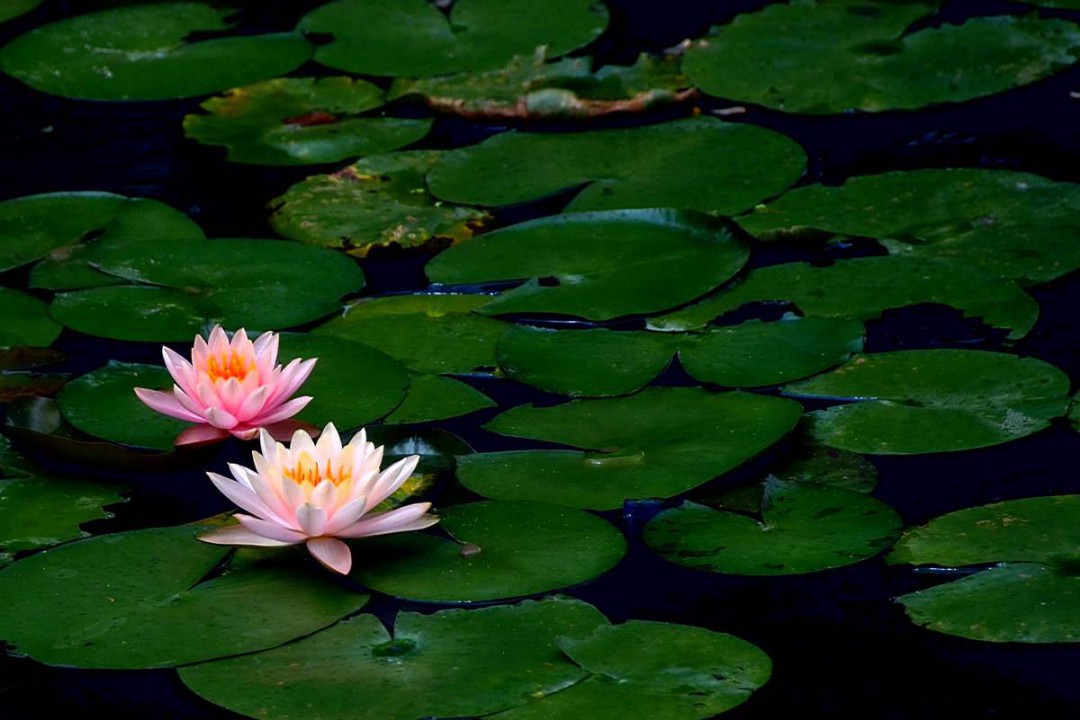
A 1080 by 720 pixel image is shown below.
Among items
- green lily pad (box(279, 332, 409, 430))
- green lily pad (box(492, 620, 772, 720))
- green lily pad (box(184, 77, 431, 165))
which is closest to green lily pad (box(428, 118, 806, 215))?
green lily pad (box(184, 77, 431, 165))

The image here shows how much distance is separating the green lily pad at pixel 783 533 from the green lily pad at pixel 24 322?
1283 mm

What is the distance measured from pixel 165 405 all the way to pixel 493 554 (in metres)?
0.63

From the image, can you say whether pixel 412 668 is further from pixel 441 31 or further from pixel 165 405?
pixel 441 31

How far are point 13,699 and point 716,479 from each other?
3.57 ft

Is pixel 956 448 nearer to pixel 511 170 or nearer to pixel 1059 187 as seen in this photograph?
pixel 1059 187

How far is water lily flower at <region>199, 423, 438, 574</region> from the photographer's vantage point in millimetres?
2133

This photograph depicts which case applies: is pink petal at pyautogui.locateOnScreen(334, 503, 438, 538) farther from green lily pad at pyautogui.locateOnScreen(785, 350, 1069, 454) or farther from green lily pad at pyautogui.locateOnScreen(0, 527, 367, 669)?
green lily pad at pyautogui.locateOnScreen(785, 350, 1069, 454)

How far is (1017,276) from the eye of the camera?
3.01m

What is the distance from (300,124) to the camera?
3.87m

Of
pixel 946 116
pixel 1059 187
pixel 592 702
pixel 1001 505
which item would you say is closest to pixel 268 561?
pixel 592 702

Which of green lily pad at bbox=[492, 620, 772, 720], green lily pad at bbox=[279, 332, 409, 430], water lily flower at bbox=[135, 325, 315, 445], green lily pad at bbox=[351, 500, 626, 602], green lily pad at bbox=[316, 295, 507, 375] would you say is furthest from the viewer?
green lily pad at bbox=[316, 295, 507, 375]

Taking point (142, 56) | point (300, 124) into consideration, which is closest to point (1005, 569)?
point (300, 124)

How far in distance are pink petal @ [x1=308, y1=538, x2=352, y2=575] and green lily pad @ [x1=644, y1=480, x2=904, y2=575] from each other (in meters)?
0.45

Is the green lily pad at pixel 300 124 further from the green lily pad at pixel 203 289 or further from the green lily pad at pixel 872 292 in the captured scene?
the green lily pad at pixel 872 292
